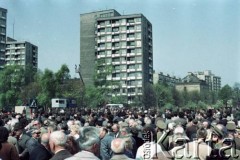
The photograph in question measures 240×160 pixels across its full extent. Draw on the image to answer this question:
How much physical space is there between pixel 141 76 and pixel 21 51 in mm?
46296

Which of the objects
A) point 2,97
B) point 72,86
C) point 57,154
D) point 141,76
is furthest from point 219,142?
point 141,76

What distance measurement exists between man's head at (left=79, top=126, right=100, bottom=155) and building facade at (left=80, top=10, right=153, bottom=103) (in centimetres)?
9778

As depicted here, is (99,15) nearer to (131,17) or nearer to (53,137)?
(131,17)

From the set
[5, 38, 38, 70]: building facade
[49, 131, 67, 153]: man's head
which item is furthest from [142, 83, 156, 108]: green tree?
[49, 131, 67, 153]: man's head

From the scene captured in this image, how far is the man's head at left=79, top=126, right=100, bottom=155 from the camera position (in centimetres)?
465

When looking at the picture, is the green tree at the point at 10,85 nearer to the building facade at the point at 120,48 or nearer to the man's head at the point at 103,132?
the building facade at the point at 120,48

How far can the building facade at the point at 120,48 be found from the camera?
106 m

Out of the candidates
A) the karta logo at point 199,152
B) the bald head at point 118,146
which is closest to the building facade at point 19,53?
the karta logo at point 199,152

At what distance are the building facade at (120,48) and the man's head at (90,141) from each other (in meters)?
97.8

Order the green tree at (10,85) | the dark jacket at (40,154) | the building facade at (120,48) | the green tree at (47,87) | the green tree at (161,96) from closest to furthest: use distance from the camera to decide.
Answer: the dark jacket at (40,154) → the green tree at (47,87) → the green tree at (10,85) → the green tree at (161,96) → the building facade at (120,48)

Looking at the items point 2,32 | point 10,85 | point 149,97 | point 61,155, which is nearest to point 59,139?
point 61,155

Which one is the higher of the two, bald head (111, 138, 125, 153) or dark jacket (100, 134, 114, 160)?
bald head (111, 138, 125, 153)

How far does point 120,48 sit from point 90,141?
104 meters

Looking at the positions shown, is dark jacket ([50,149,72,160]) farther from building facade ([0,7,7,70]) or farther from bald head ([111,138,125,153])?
building facade ([0,7,7,70])
